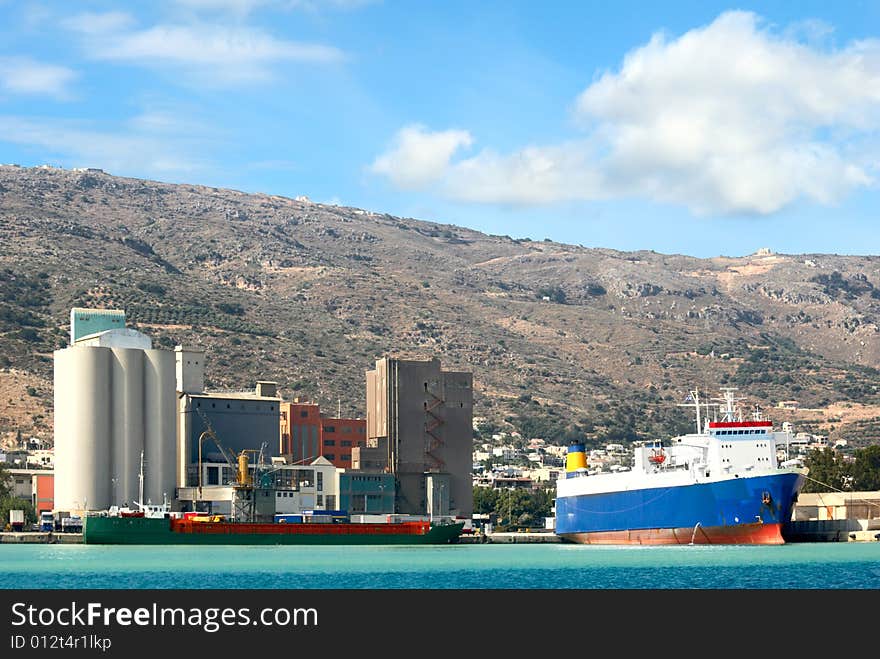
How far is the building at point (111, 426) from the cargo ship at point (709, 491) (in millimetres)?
42110

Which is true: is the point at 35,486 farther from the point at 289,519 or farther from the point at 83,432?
the point at 289,519

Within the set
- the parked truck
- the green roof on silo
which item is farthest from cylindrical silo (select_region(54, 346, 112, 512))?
the green roof on silo

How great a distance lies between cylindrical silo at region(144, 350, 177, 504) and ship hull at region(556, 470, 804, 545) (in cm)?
4469

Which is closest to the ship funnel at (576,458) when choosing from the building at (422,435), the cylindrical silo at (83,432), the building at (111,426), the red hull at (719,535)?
the red hull at (719,535)

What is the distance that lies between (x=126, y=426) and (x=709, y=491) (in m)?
53.4

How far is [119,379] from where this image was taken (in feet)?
413

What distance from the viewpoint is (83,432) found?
123188 mm

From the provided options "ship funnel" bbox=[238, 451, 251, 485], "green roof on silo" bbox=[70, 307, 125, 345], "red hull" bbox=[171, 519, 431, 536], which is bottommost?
"red hull" bbox=[171, 519, 431, 536]

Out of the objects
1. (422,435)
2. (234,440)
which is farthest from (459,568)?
(234,440)

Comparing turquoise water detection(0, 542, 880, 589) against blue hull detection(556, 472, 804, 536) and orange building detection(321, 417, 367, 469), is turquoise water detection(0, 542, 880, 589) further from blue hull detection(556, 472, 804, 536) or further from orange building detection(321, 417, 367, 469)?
orange building detection(321, 417, 367, 469)

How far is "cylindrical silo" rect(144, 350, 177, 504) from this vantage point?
5002 inches
